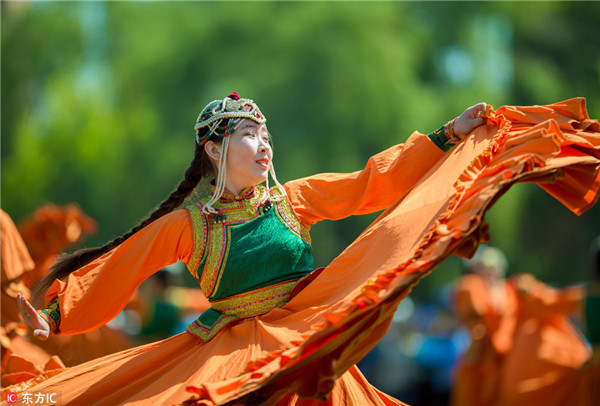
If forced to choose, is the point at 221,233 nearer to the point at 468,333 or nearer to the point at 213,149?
the point at 213,149

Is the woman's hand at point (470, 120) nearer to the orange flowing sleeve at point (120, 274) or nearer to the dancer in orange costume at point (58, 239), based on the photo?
the orange flowing sleeve at point (120, 274)

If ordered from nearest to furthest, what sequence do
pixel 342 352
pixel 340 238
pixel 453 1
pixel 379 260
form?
1. pixel 342 352
2. pixel 379 260
3. pixel 340 238
4. pixel 453 1

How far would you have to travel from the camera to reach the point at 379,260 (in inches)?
138

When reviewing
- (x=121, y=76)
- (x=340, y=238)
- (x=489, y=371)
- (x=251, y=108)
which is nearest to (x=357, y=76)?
(x=340, y=238)

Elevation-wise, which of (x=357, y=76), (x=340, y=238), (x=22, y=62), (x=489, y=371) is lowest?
(x=340, y=238)

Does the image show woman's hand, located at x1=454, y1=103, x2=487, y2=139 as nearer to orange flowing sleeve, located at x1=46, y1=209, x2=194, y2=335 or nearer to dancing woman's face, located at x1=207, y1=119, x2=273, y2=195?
dancing woman's face, located at x1=207, y1=119, x2=273, y2=195

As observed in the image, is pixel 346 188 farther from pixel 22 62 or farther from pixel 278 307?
pixel 22 62

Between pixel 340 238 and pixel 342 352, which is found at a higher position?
pixel 342 352

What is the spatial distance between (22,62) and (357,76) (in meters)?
7.82

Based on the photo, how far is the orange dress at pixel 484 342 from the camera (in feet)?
25.1

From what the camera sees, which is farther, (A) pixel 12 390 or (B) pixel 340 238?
(B) pixel 340 238

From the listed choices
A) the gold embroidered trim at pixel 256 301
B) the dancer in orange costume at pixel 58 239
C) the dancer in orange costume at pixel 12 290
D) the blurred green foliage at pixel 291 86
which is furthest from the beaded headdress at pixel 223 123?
the blurred green foliage at pixel 291 86

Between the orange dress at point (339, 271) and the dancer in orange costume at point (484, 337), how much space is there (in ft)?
13.3

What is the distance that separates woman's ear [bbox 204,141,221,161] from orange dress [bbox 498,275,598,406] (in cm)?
397
